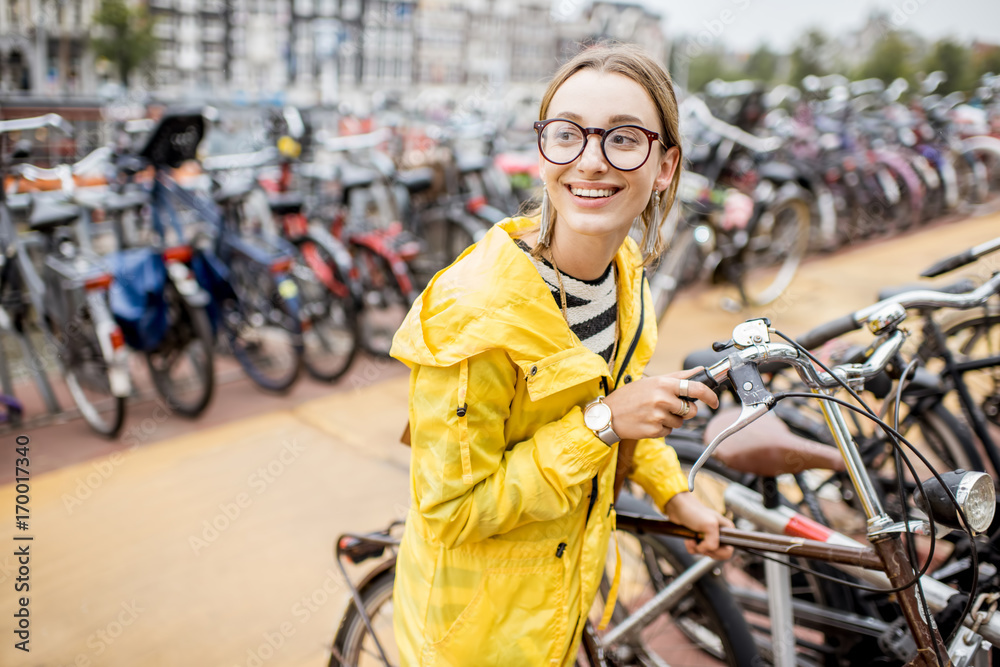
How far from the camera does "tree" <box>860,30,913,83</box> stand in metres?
16.0

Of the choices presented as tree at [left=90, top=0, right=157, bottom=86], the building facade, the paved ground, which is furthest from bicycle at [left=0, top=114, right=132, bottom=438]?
tree at [left=90, top=0, right=157, bottom=86]

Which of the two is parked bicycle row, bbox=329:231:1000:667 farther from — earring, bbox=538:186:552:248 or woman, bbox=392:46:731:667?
earring, bbox=538:186:552:248

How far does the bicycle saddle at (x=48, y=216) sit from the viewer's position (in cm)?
343

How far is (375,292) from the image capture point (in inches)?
180

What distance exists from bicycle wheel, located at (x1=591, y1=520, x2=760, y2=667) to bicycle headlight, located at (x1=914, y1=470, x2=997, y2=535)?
2.07 feet

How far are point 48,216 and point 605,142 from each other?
331 centimetres

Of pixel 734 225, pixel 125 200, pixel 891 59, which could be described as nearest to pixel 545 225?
pixel 125 200

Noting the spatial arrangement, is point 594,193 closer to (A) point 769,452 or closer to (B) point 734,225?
(A) point 769,452

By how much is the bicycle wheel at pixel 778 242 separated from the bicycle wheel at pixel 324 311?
296 cm

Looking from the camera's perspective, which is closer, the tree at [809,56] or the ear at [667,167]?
the ear at [667,167]

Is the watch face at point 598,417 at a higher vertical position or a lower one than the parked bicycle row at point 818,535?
higher

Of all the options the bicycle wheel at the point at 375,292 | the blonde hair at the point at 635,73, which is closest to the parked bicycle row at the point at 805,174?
the bicycle wheel at the point at 375,292

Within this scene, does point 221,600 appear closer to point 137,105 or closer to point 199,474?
point 199,474

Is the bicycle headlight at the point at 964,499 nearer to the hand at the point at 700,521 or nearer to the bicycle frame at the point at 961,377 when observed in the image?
the hand at the point at 700,521
